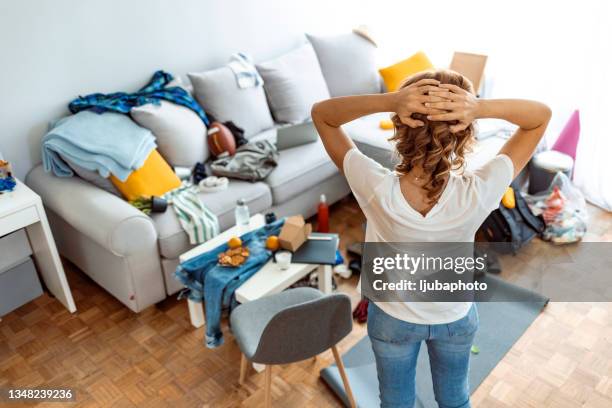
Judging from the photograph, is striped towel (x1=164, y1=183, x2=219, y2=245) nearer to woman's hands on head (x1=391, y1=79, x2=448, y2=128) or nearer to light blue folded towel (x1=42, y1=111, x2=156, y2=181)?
light blue folded towel (x1=42, y1=111, x2=156, y2=181)

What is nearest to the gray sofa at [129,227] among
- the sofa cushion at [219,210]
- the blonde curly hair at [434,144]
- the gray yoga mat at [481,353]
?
the sofa cushion at [219,210]

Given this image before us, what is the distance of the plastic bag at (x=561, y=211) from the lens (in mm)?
3070

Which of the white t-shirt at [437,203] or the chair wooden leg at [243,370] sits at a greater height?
the white t-shirt at [437,203]

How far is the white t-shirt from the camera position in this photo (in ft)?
4.26

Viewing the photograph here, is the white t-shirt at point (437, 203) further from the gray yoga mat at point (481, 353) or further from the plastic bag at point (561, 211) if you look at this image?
the plastic bag at point (561, 211)

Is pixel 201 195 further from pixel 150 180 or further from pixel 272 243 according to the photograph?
pixel 272 243

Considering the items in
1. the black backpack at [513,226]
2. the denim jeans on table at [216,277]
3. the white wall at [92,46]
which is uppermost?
the white wall at [92,46]

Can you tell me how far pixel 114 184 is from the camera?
2.71m

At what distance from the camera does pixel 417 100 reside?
125 centimetres

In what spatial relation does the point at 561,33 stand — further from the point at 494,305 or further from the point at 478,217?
the point at 478,217

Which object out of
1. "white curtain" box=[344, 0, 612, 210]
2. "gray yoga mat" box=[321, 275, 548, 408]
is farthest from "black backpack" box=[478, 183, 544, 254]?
"white curtain" box=[344, 0, 612, 210]

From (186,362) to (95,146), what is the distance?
1133mm

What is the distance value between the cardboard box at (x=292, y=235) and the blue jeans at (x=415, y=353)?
0.91m

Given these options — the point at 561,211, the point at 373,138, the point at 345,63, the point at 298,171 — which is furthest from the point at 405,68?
the point at 561,211
